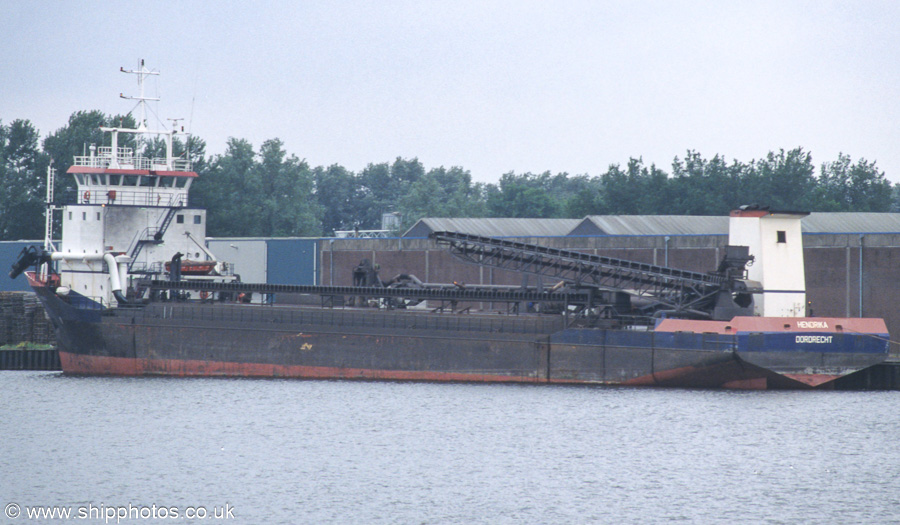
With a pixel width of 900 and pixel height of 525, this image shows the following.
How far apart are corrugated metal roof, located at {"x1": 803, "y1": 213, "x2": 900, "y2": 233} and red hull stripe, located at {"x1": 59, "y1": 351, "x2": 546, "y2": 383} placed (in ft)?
92.9

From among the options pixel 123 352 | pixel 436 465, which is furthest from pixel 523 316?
pixel 123 352

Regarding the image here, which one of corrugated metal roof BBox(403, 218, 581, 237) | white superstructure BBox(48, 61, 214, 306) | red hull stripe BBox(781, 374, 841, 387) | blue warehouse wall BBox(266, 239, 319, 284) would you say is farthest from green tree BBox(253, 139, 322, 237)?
red hull stripe BBox(781, 374, 841, 387)

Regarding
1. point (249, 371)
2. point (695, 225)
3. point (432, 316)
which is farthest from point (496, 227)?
point (249, 371)

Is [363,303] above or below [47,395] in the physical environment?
above

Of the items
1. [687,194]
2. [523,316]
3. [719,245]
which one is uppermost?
[687,194]

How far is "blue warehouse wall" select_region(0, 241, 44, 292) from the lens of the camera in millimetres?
64938

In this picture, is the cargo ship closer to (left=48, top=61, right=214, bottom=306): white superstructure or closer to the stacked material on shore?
(left=48, top=61, right=214, bottom=306): white superstructure

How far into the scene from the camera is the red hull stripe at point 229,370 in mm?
37656

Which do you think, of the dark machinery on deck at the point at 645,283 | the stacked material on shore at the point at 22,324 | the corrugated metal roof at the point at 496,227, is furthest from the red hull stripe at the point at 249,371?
the corrugated metal roof at the point at 496,227

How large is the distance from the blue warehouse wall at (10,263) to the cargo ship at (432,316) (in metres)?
23.5

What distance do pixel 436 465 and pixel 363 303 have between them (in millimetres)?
15965

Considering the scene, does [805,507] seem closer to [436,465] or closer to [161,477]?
[436,465]

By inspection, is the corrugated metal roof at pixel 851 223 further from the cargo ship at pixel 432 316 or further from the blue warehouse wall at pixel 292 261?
the blue warehouse wall at pixel 292 261

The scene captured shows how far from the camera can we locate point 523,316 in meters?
37.7
